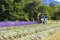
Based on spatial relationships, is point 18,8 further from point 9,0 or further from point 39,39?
point 39,39

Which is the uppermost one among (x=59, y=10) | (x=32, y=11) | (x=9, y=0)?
(x=9, y=0)

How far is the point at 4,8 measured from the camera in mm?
35812

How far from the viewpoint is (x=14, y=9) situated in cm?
3691

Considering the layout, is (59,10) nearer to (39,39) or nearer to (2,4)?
(2,4)

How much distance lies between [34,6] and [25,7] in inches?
77.1

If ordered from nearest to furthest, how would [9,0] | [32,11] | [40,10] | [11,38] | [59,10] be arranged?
[11,38], [9,0], [32,11], [40,10], [59,10]

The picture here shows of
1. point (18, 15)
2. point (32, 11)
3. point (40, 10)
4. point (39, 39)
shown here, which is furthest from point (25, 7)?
point (39, 39)

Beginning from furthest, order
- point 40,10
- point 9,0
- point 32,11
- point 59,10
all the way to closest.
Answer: point 59,10
point 40,10
point 32,11
point 9,0

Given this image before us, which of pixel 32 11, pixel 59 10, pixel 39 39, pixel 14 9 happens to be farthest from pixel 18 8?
pixel 59 10

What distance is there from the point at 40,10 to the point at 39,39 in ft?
128

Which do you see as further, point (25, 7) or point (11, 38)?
point (25, 7)

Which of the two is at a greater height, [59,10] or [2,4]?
[2,4]

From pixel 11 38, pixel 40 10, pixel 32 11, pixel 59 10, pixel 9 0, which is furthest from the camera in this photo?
pixel 59 10

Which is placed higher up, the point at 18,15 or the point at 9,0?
the point at 9,0
